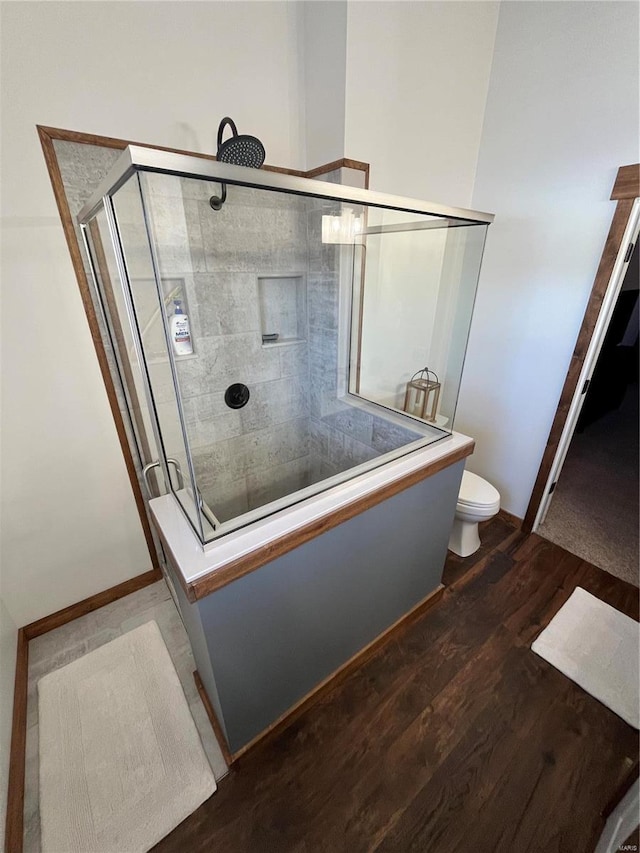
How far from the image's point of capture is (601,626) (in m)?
1.80

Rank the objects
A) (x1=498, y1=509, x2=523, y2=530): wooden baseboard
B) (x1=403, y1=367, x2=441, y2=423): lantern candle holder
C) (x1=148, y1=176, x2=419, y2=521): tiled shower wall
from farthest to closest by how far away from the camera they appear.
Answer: (x1=498, y1=509, x2=523, y2=530): wooden baseboard
(x1=403, y1=367, x2=441, y2=423): lantern candle holder
(x1=148, y1=176, x2=419, y2=521): tiled shower wall

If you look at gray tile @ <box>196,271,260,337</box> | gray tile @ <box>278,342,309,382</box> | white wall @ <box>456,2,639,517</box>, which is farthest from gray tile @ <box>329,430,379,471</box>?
white wall @ <box>456,2,639,517</box>

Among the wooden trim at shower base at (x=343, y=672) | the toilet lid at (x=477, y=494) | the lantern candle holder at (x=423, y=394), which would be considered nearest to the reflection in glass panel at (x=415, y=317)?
the lantern candle holder at (x=423, y=394)

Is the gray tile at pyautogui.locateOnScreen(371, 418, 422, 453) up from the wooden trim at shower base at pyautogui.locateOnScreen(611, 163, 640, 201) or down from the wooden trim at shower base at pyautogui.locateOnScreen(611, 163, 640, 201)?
down

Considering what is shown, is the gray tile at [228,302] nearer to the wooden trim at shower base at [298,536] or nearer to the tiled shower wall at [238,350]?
the tiled shower wall at [238,350]

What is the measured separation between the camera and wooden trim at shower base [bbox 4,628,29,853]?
1.09m

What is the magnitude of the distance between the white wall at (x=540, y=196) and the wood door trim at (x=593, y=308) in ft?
0.16

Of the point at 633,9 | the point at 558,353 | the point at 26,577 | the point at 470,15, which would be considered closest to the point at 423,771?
the point at 26,577

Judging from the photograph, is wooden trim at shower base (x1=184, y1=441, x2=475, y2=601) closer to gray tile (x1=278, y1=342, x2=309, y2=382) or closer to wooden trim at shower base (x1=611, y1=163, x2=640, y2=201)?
gray tile (x1=278, y1=342, x2=309, y2=382)

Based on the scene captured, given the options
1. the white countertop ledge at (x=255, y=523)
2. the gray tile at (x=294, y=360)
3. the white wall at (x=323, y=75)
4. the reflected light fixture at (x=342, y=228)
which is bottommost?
the white countertop ledge at (x=255, y=523)

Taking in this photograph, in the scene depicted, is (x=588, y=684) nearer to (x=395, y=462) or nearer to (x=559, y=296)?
(x=395, y=462)

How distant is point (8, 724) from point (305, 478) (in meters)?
1.43

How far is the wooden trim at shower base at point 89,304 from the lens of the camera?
1.24m

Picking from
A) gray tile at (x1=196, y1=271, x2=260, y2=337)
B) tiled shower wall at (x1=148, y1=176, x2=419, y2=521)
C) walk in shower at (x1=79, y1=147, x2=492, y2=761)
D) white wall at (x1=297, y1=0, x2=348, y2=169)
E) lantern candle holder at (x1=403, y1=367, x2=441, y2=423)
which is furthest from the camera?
lantern candle holder at (x1=403, y1=367, x2=441, y2=423)
